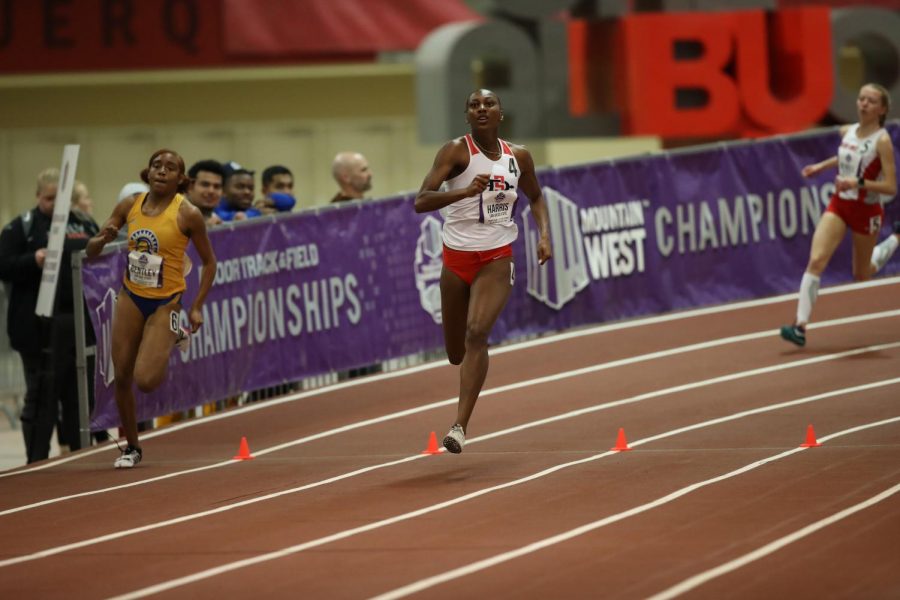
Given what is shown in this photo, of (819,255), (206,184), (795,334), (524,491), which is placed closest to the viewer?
(524,491)

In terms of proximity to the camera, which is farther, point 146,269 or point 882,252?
point 882,252

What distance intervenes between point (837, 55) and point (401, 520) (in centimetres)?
1831

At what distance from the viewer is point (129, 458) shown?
1227 cm

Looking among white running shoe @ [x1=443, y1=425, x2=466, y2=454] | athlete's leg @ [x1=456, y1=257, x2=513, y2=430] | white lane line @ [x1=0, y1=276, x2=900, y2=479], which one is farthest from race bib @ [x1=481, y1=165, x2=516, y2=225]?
white lane line @ [x1=0, y1=276, x2=900, y2=479]

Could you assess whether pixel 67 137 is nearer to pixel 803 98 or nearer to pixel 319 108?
pixel 319 108

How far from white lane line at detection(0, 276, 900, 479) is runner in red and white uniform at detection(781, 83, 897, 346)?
1752 millimetres

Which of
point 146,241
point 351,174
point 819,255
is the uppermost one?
point 351,174

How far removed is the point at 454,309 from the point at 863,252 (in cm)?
558

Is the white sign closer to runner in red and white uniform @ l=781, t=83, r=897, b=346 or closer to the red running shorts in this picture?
the red running shorts

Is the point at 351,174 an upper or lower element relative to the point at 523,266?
upper

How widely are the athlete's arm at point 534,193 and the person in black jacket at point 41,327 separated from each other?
4.41 meters

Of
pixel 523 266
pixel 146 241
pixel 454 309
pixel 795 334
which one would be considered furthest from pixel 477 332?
pixel 523 266

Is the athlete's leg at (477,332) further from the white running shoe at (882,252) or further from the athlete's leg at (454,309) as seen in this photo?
the white running shoe at (882,252)

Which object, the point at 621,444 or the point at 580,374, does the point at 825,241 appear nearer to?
the point at 580,374
